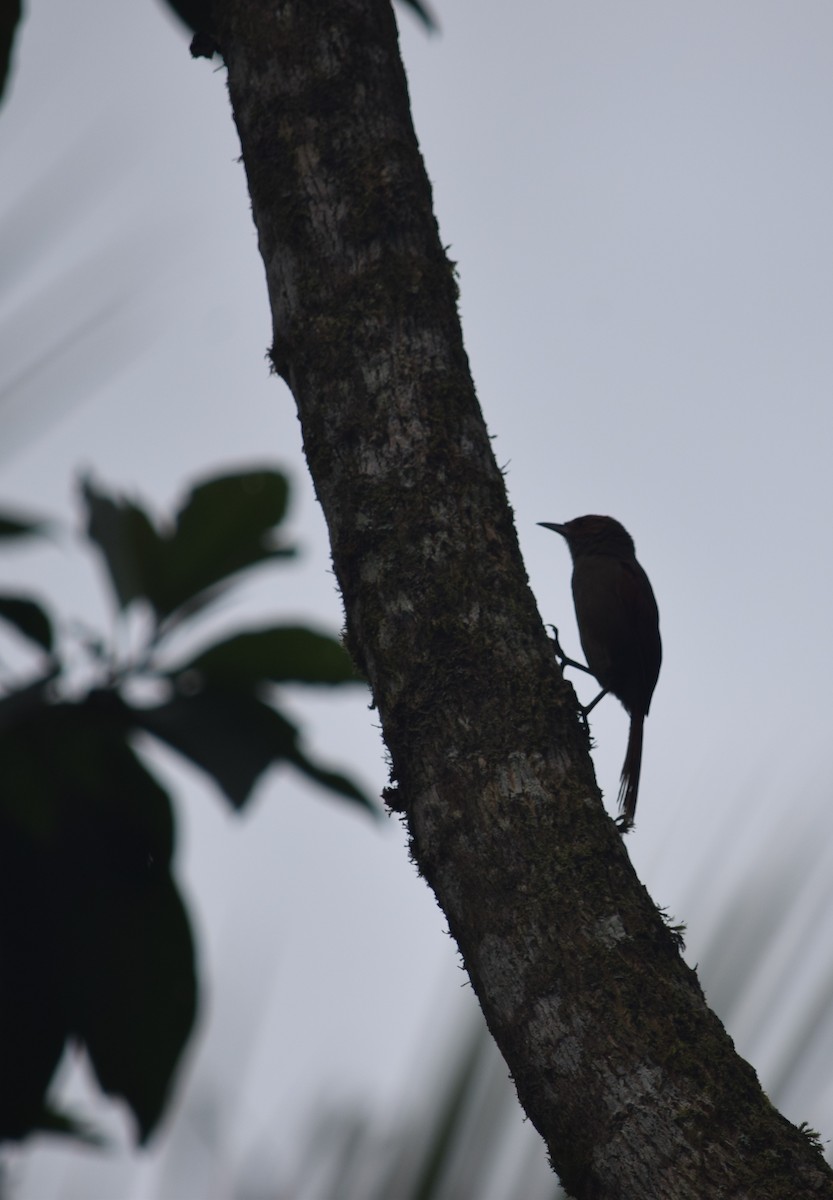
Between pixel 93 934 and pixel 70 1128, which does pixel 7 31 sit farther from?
pixel 70 1128

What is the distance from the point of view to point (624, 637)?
4797 mm

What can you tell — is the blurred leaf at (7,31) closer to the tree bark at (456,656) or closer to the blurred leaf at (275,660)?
the tree bark at (456,656)

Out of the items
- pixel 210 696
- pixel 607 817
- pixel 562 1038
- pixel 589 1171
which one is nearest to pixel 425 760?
pixel 607 817

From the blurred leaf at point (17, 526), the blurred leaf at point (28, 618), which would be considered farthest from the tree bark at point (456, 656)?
the blurred leaf at point (17, 526)

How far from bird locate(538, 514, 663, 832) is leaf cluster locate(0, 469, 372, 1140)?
3661 mm

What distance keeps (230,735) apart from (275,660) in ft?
0.51

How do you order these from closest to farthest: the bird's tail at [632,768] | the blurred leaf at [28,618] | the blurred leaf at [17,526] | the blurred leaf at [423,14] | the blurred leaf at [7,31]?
1. the blurred leaf at [17,526]
2. the blurred leaf at [28,618]
3. the blurred leaf at [7,31]
4. the blurred leaf at [423,14]
5. the bird's tail at [632,768]

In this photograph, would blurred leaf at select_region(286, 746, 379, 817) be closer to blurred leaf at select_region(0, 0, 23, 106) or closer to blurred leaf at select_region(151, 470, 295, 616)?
blurred leaf at select_region(151, 470, 295, 616)

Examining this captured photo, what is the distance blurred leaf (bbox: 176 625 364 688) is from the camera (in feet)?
4.03

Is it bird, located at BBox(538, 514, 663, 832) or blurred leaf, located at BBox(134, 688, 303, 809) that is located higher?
bird, located at BBox(538, 514, 663, 832)

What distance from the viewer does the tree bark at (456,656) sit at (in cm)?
183

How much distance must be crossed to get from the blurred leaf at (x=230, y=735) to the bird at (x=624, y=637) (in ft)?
11.9

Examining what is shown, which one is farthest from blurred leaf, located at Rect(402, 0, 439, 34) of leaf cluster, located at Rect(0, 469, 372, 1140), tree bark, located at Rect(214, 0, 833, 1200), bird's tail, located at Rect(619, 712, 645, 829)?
bird's tail, located at Rect(619, 712, 645, 829)

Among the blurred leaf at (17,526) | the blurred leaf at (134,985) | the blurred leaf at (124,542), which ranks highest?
the blurred leaf at (124,542)
